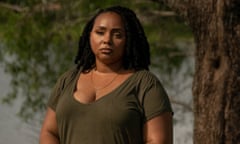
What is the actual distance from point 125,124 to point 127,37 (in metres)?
0.28

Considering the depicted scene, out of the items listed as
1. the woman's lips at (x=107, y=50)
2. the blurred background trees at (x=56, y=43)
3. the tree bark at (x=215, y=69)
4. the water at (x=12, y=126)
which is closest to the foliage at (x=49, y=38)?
the blurred background trees at (x=56, y=43)

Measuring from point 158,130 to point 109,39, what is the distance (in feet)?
1.00

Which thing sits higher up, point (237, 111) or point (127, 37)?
point (127, 37)

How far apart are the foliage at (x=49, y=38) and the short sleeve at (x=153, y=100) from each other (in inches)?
237

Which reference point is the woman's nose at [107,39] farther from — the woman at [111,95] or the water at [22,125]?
the water at [22,125]

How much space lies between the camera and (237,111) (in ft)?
15.0

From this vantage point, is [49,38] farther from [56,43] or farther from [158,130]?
[158,130]

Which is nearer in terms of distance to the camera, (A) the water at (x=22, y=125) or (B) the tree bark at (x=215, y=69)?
(B) the tree bark at (x=215, y=69)

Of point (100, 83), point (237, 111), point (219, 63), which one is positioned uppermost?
point (100, 83)

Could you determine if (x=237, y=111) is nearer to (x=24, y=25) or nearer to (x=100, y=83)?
(x=100, y=83)

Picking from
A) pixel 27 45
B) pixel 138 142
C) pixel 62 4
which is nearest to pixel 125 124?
pixel 138 142

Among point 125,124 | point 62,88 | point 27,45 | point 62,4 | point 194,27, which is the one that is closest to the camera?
point 125,124

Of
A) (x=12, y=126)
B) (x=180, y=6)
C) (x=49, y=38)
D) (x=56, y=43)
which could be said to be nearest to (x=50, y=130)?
(x=180, y=6)

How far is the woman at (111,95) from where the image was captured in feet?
7.02
